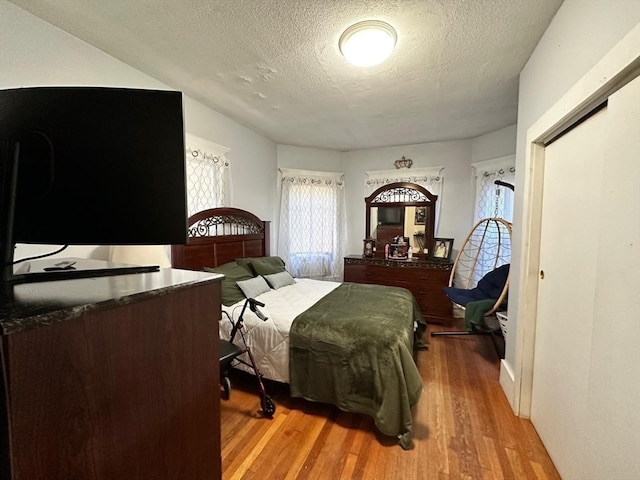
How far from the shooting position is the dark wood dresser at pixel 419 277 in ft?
11.8

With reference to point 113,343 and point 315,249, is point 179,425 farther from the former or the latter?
point 315,249

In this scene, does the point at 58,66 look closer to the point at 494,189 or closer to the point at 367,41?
the point at 367,41

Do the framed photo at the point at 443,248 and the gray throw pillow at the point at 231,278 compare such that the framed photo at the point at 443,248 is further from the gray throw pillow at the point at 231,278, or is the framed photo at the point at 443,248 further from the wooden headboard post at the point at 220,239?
the gray throw pillow at the point at 231,278

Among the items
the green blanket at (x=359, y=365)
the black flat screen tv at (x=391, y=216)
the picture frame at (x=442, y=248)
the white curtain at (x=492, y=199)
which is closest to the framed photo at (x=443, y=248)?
the picture frame at (x=442, y=248)

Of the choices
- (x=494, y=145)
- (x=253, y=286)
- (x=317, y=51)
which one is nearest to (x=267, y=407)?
(x=253, y=286)

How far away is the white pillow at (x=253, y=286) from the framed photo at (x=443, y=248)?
2.51m

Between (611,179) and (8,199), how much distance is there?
6.15ft

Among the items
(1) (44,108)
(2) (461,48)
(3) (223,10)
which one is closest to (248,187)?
(3) (223,10)

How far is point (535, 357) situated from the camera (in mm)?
1781

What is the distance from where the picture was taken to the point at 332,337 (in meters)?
1.88

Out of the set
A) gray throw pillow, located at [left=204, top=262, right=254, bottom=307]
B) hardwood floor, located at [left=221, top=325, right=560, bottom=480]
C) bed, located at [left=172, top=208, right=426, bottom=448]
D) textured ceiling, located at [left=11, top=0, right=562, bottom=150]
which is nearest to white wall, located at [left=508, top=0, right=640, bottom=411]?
textured ceiling, located at [left=11, top=0, right=562, bottom=150]

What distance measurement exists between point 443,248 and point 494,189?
990 mm

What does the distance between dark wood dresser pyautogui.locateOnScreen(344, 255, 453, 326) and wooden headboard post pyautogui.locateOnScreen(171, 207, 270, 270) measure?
1.45m

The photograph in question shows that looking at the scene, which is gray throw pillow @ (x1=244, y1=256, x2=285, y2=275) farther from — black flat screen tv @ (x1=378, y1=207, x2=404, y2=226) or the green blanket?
black flat screen tv @ (x1=378, y1=207, x2=404, y2=226)
